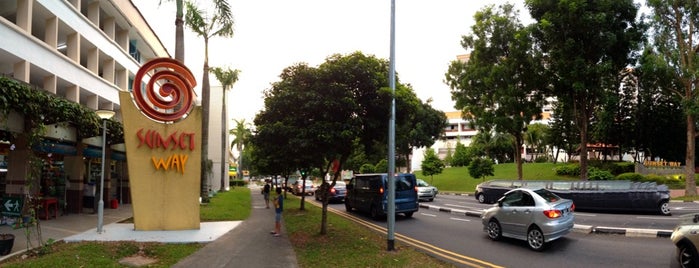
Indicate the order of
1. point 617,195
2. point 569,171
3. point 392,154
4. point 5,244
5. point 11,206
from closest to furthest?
point 5,244 → point 392,154 → point 11,206 → point 617,195 → point 569,171

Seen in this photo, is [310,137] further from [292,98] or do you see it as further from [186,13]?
[186,13]

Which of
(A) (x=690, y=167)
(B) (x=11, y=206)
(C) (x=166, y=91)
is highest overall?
(C) (x=166, y=91)

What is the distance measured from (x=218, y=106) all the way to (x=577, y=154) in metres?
53.8

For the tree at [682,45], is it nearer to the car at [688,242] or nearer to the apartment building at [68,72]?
the car at [688,242]

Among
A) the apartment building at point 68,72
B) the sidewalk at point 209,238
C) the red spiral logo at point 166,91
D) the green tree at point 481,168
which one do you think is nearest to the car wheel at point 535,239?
the sidewalk at point 209,238

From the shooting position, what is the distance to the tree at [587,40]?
2361 centimetres

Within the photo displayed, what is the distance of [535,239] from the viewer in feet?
35.1

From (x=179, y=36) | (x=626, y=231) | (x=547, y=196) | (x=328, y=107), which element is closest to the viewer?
(x=547, y=196)

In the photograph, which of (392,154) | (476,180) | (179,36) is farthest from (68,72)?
(476,180)

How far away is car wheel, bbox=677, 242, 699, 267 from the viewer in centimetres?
732

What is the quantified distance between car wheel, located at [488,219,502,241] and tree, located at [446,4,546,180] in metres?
17.3

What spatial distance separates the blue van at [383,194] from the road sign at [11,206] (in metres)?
12.4

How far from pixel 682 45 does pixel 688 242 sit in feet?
81.8

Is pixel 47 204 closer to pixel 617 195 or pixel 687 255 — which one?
pixel 687 255
